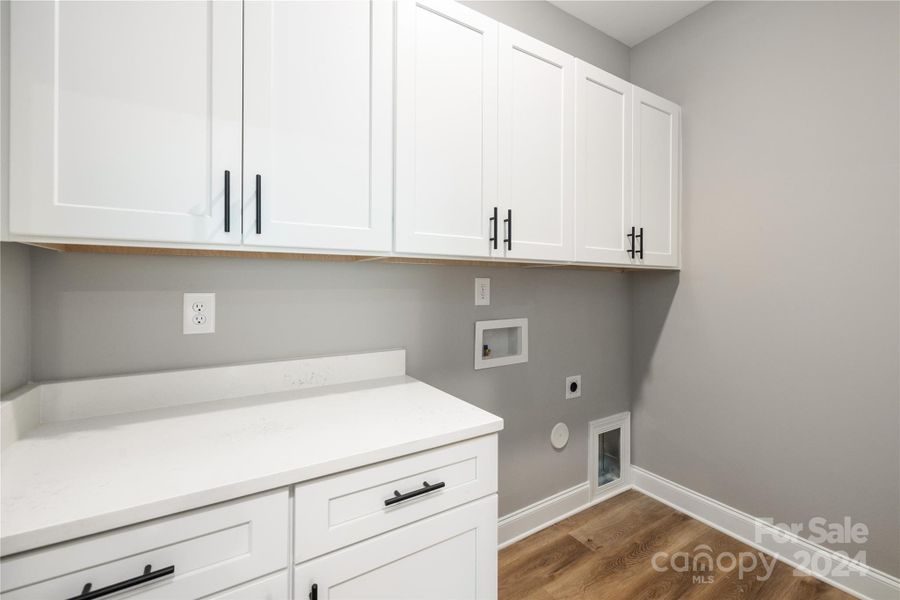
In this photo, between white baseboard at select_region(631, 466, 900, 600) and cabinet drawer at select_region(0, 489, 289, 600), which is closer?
cabinet drawer at select_region(0, 489, 289, 600)

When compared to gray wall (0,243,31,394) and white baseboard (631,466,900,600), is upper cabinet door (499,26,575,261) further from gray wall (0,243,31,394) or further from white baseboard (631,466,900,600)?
white baseboard (631,466,900,600)

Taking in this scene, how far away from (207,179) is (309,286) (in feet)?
1.70

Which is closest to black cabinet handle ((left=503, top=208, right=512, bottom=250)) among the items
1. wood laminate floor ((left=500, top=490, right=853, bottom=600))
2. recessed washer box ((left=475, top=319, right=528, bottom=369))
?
recessed washer box ((left=475, top=319, right=528, bottom=369))

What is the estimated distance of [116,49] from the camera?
0.91 meters

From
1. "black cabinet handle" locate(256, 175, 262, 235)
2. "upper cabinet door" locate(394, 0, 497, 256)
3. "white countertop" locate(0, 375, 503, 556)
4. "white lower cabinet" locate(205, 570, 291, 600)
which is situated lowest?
"white lower cabinet" locate(205, 570, 291, 600)

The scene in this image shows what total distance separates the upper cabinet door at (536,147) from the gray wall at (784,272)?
0.95 metres

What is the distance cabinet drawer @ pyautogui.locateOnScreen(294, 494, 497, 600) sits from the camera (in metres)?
0.89

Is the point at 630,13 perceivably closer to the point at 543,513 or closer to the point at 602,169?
the point at 602,169

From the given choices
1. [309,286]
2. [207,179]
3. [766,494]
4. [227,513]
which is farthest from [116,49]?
[766,494]

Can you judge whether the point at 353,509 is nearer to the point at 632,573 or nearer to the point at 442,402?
the point at 442,402

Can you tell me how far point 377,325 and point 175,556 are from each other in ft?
3.10

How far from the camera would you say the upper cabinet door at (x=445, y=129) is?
124 cm

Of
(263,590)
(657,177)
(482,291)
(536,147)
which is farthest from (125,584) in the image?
(657,177)

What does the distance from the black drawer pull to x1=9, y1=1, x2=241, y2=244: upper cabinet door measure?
0.76m
